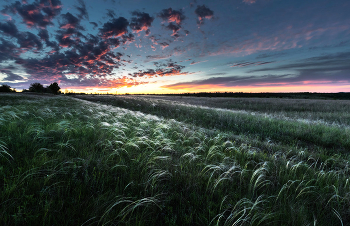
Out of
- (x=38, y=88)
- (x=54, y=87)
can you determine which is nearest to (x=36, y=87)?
(x=38, y=88)

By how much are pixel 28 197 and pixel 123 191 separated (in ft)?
3.48

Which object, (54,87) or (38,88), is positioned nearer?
(38,88)

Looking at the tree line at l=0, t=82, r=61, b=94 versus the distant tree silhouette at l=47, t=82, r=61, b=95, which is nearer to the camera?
the tree line at l=0, t=82, r=61, b=94

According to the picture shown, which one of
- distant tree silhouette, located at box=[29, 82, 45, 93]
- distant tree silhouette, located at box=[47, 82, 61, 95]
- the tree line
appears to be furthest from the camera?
distant tree silhouette, located at box=[47, 82, 61, 95]

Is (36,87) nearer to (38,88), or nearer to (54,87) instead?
(38,88)

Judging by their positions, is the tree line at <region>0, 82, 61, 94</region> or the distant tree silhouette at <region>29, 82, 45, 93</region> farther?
the distant tree silhouette at <region>29, 82, 45, 93</region>

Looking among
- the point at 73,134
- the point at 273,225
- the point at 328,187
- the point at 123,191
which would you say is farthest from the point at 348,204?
the point at 73,134

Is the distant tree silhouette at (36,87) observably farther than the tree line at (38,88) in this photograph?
Yes

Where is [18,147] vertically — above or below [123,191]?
above

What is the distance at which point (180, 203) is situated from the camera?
2025 millimetres

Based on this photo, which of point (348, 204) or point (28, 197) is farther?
point (348, 204)

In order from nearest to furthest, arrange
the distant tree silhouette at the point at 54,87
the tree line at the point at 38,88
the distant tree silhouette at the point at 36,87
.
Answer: the tree line at the point at 38,88 → the distant tree silhouette at the point at 36,87 → the distant tree silhouette at the point at 54,87

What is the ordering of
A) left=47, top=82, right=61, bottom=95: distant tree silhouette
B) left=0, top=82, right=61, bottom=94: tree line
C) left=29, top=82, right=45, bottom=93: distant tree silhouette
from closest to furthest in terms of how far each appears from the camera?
left=0, top=82, right=61, bottom=94: tree line → left=29, top=82, right=45, bottom=93: distant tree silhouette → left=47, top=82, right=61, bottom=95: distant tree silhouette

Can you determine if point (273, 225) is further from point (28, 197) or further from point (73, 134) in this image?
point (73, 134)
